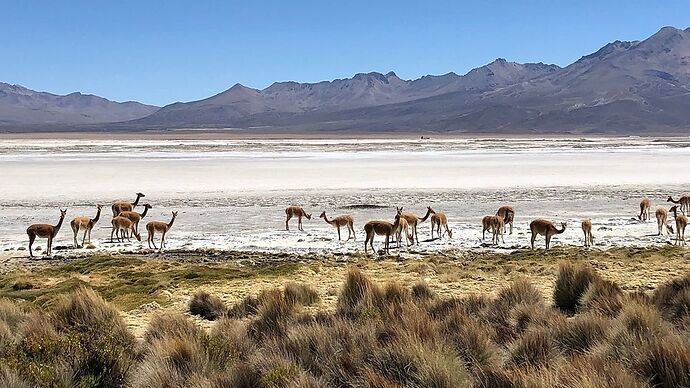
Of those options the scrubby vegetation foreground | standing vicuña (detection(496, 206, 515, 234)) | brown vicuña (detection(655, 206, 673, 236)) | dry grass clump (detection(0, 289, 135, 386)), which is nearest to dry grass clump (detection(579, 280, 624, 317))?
the scrubby vegetation foreground

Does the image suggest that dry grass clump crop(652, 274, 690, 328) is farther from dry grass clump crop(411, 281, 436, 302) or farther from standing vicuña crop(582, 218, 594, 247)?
standing vicuña crop(582, 218, 594, 247)

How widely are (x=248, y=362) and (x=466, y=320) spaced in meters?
2.43

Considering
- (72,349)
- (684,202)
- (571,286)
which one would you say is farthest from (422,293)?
(684,202)

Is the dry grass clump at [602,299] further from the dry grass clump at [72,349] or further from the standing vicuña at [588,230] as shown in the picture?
the standing vicuña at [588,230]

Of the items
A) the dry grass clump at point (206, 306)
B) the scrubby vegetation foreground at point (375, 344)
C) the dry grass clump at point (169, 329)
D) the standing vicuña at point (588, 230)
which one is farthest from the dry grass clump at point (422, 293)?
the standing vicuña at point (588, 230)

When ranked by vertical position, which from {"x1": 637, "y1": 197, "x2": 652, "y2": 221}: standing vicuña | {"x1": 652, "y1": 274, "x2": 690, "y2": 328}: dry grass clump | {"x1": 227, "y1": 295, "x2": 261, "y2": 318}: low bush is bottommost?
{"x1": 637, "y1": 197, "x2": 652, "y2": 221}: standing vicuña

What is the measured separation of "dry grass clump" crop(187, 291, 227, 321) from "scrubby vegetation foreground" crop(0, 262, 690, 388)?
30 cm

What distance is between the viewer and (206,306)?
9.50m

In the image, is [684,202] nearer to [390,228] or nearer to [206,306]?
[390,228]

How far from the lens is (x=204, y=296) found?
9.71 metres

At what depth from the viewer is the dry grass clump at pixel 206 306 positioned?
9.30 metres

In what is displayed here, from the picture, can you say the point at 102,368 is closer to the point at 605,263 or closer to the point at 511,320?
the point at 511,320

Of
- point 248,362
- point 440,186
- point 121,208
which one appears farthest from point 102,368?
point 440,186

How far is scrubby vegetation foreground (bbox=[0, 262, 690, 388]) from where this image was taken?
5.58 metres
